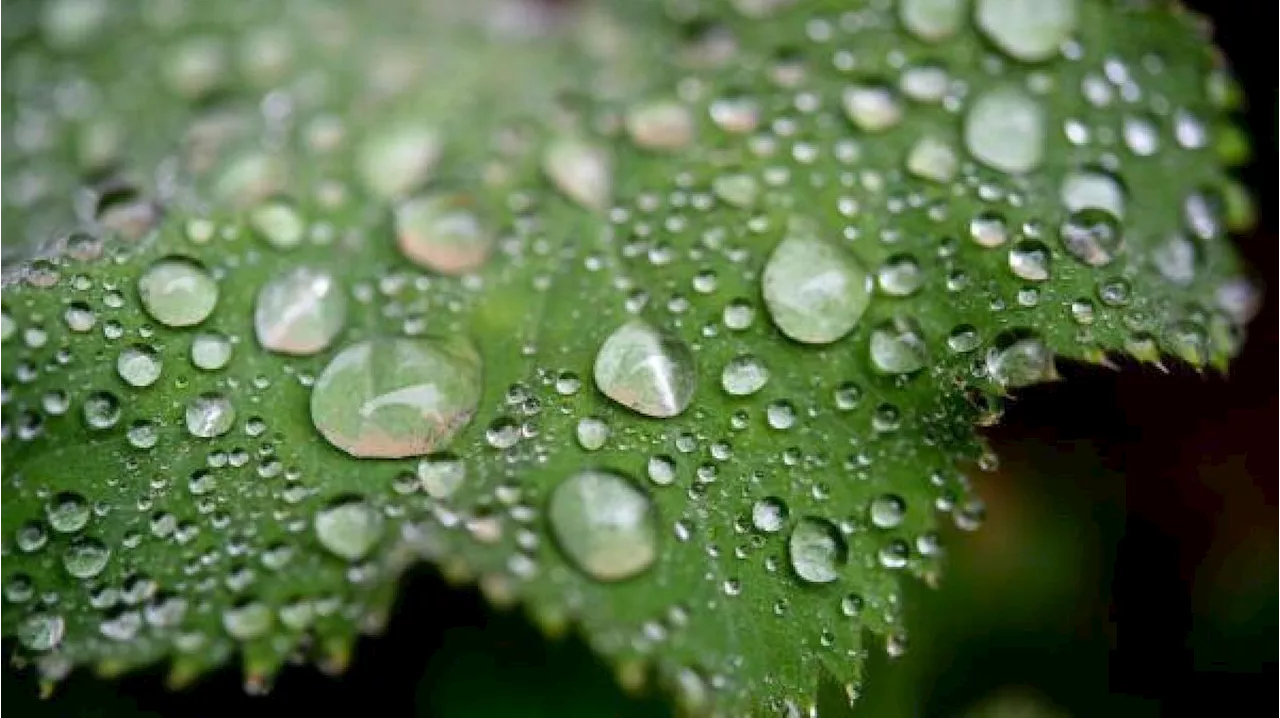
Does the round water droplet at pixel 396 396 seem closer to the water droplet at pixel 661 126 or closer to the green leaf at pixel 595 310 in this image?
the green leaf at pixel 595 310

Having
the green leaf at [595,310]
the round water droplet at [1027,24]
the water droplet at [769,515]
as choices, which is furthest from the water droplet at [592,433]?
the round water droplet at [1027,24]

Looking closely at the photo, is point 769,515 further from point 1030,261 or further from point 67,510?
point 67,510

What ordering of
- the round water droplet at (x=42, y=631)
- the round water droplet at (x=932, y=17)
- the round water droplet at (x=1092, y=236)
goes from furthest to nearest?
the round water droplet at (x=932, y=17) → the round water droplet at (x=1092, y=236) → the round water droplet at (x=42, y=631)

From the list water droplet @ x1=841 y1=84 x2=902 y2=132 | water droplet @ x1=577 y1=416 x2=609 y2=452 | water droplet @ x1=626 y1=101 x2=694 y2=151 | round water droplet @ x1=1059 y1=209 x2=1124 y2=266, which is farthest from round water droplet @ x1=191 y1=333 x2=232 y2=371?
round water droplet @ x1=1059 y1=209 x2=1124 y2=266

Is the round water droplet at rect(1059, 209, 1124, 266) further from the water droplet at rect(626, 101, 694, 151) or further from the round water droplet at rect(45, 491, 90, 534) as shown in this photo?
the round water droplet at rect(45, 491, 90, 534)

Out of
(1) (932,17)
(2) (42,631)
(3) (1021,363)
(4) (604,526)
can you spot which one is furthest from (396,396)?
(1) (932,17)

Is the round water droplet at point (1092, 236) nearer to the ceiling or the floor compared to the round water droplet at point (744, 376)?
nearer to the ceiling
